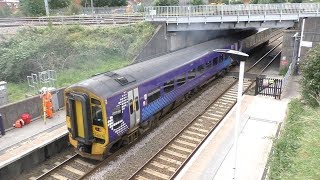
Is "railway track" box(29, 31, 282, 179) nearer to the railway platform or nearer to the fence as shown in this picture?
the railway platform

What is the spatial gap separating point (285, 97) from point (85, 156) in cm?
1270

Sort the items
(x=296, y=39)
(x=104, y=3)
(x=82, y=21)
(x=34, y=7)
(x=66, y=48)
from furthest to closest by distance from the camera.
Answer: (x=104, y=3), (x=34, y=7), (x=82, y=21), (x=66, y=48), (x=296, y=39)

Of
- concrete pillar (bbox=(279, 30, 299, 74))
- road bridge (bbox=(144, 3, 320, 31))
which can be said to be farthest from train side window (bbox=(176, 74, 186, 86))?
road bridge (bbox=(144, 3, 320, 31))

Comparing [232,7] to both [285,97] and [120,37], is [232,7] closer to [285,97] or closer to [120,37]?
[120,37]

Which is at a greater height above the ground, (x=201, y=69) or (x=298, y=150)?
(x=201, y=69)

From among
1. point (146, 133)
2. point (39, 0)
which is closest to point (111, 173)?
point (146, 133)

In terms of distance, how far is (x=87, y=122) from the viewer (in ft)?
36.7

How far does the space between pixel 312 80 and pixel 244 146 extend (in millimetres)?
5438

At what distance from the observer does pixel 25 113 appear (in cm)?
1518

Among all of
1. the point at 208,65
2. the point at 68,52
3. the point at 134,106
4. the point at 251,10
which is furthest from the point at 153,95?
the point at 251,10

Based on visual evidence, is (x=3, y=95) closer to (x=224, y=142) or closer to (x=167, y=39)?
(x=224, y=142)

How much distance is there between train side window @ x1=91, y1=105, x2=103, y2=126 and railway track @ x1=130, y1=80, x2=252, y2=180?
228cm

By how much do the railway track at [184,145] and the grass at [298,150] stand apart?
3.21 metres

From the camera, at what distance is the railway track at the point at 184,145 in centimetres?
1139
